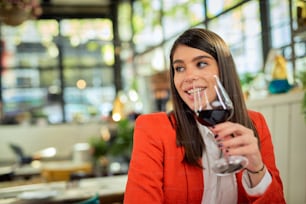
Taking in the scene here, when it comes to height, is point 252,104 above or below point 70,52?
below

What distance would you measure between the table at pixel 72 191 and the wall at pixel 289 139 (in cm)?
74

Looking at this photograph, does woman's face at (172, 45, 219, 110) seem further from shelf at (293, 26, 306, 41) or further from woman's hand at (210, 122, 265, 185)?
shelf at (293, 26, 306, 41)

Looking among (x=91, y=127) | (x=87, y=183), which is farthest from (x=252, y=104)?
(x=91, y=127)

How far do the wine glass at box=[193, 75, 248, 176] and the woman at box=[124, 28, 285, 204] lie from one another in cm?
4

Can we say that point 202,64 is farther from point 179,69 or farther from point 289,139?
point 289,139

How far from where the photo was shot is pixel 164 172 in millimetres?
967

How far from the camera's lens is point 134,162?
0.96 m

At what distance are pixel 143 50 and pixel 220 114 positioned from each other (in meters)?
5.77

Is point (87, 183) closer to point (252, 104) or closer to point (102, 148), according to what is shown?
point (252, 104)

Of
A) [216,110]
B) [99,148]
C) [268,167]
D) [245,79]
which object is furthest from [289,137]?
[99,148]

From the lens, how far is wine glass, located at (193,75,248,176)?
2.25 feet

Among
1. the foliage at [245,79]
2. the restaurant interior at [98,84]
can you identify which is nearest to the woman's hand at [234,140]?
the foliage at [245,79]

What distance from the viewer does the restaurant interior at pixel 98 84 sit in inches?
60.2

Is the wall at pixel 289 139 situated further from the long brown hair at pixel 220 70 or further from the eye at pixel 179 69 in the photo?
the eye at pixel 179 69
